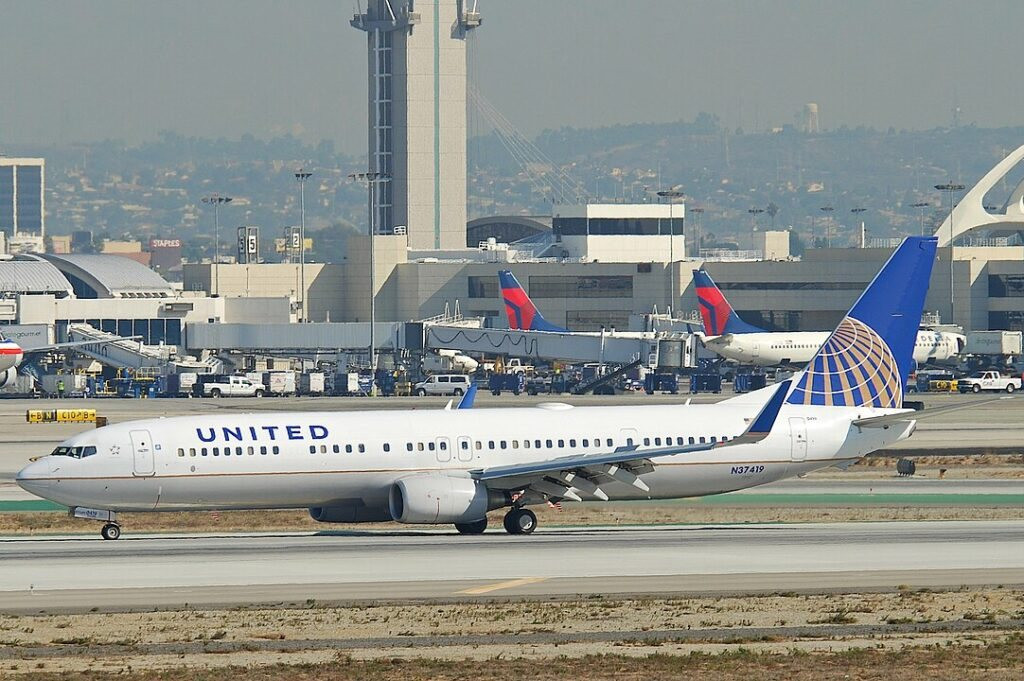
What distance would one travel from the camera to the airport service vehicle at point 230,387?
137375 mm

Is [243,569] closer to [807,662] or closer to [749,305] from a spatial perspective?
[807,662]

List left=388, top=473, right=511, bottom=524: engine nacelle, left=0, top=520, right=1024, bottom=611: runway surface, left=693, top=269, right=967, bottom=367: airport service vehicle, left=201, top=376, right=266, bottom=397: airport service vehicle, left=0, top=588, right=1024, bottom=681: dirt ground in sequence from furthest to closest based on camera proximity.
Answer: left=693, top=269, right=967, bottom=367: airport service vehicle
left=201, top=376, right=266, bottom=397: airport service vehicle
left=388, top=473, right=511, bottom=524: engine nacelle
left=0, top=520, right=1024, bottom=611: runway surface
left=0, top=588, right=1024, bottom=681: dirt ground

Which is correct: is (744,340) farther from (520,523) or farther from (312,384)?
(520,523)

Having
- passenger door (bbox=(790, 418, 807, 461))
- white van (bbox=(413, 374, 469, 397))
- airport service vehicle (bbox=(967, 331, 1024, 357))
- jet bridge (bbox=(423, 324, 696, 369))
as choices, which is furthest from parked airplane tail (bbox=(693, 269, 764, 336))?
passenger door (bbox=(790, 418, 807, 461))

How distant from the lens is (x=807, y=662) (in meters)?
29.5

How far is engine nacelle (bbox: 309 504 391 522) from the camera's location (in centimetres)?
5047

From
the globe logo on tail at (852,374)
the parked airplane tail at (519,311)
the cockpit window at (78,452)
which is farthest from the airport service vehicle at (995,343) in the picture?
the cockpit window at (78,452)

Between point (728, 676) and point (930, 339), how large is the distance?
130 m

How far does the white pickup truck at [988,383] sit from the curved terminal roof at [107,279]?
90385 mm

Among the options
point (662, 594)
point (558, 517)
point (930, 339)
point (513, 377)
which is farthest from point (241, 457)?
point (930, 339)

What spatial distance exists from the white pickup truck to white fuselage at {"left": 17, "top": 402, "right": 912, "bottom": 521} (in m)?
84.2

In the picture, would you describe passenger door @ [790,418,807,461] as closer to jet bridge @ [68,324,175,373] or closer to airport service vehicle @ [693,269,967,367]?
airport service vehicle @ [693,269,967,367]

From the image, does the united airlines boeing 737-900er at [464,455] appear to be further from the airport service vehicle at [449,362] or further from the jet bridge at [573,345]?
the airport service vehicle at [449,362]

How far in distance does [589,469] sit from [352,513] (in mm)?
6849
